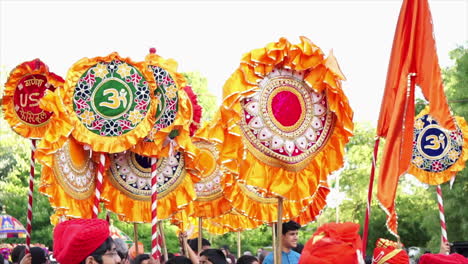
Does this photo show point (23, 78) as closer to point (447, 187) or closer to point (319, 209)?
point (319, 209)

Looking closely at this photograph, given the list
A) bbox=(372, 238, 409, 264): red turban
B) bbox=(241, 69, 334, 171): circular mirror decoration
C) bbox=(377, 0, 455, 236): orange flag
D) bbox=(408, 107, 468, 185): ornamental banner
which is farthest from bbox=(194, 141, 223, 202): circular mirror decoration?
bbox=(377, 0, 455, 236): orange flag

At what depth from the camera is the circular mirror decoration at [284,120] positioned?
782 centimetres

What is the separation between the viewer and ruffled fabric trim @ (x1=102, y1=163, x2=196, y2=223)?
32.7 ft

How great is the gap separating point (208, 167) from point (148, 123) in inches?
152

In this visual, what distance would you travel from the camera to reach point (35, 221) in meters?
31.7

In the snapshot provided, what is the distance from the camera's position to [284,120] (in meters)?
7.88

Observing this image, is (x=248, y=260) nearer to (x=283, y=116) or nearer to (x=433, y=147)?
(x=283, y=116)

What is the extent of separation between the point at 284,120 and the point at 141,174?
283 centimetres

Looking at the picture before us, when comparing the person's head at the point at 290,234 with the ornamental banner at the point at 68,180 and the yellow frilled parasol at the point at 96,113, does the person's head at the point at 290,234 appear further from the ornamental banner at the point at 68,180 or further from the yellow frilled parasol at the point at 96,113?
the ornamental banner at the point at 68,180

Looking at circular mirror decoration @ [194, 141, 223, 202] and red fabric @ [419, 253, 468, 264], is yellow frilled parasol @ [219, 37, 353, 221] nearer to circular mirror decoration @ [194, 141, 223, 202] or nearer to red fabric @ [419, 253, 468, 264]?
red fabric @ [419, 253, 468, 264]

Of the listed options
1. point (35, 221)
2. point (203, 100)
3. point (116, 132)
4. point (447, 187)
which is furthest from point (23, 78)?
point (203, 100)

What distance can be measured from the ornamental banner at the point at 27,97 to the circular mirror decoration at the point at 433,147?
5185 millimetres

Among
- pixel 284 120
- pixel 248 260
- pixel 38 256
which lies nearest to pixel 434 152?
pixel 248 260

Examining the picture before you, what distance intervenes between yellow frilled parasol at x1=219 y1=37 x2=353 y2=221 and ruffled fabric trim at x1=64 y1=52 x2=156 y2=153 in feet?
4.80
